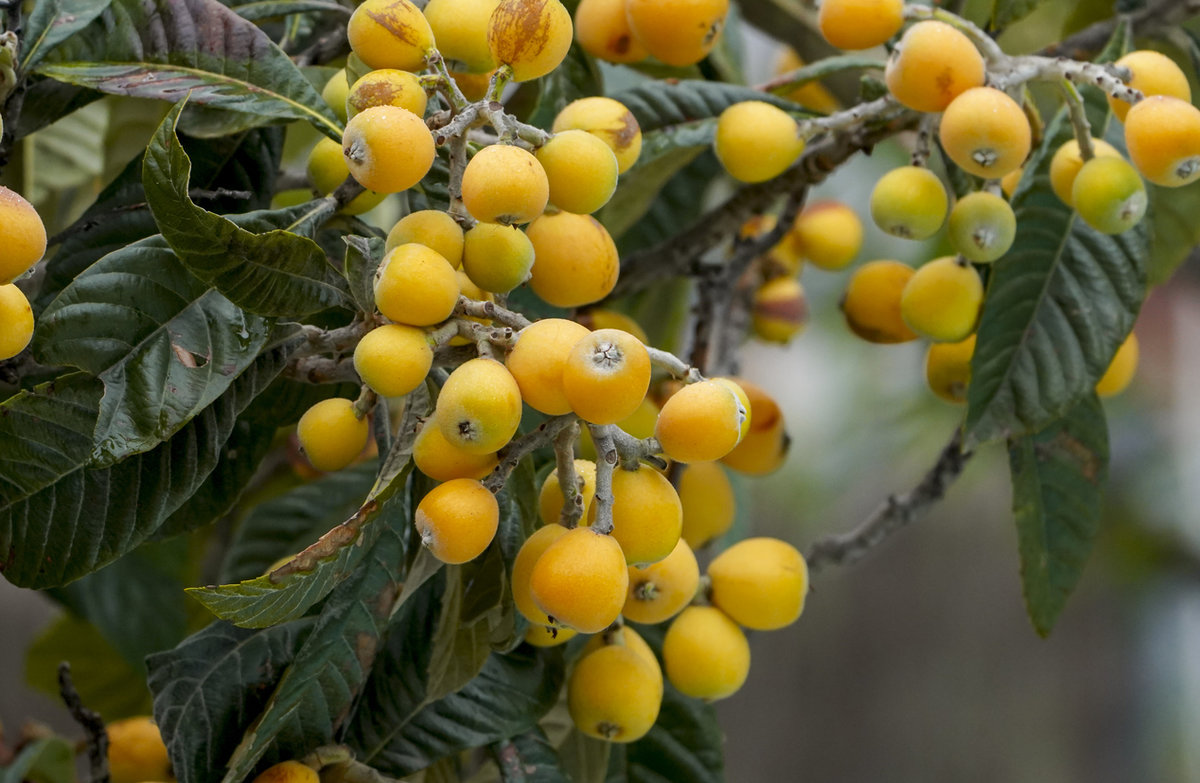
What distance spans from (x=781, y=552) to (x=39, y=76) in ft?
1.68

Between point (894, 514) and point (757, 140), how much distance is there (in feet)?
→ 1.29

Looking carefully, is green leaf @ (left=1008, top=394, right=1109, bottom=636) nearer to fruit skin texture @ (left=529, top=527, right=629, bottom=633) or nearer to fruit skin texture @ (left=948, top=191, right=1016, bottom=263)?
fruit skin texture @ (left=948, top=191, right=1016, bottom=263)

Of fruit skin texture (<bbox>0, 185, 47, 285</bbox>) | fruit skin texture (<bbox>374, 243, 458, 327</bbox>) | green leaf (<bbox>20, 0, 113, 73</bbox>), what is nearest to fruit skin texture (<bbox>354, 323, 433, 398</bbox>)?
fruit skin texture (<bbox>374, 243, 458, 327</bbox>)

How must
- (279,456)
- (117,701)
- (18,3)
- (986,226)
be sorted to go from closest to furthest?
(18,3)
(986,226)
(117,701)
(279,456)

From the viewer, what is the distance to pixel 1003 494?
3.49 meters

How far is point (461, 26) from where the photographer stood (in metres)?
0.56

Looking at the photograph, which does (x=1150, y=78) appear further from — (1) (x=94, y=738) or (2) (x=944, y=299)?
(1) (x=94, y=738)

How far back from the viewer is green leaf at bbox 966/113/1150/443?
0.72 m

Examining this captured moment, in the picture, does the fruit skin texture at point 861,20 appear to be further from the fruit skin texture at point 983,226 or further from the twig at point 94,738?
the twig at point 94,738

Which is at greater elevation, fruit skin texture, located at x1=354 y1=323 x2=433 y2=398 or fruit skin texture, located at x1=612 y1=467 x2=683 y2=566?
fruit skin texture, located at x1=354 y1=323 x2=433 y2=398

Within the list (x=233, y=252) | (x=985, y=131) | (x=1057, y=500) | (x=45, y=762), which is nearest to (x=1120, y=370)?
(x=1057, y=500)

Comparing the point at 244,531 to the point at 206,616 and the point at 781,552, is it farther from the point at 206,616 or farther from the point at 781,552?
the point at 781,552

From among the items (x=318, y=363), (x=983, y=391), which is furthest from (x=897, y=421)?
(x=318, y=363)

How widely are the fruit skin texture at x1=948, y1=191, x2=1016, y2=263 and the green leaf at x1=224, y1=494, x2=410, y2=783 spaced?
14.6 inches
